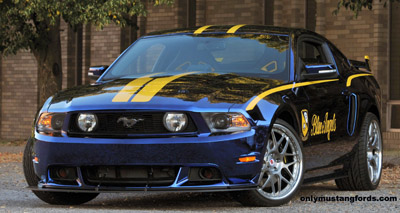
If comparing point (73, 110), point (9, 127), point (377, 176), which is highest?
point (73, 110)

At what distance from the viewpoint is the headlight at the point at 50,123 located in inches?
261

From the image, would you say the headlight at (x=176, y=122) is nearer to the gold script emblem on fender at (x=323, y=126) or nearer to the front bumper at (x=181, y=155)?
the front bumper at (x=181, y=155)

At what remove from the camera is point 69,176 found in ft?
21.8

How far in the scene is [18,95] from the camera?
23031mm

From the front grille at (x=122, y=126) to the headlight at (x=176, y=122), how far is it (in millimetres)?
29

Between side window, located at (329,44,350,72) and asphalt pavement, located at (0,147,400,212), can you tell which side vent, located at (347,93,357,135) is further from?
asphalt pavement, located at (0,147,400,212)

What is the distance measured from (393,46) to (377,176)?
8.70 metres

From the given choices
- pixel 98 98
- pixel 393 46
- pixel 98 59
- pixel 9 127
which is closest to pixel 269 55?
pixel 98 98

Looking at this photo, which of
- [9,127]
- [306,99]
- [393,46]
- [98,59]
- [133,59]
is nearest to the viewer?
[306,99]

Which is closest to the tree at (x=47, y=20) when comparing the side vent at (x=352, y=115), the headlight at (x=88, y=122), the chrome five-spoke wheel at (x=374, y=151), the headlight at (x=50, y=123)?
the chrome five-spoke wheel at (x=374, y=151)

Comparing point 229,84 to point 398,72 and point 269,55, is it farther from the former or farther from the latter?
point 398,72

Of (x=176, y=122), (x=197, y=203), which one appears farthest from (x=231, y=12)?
(x=176, y=122)

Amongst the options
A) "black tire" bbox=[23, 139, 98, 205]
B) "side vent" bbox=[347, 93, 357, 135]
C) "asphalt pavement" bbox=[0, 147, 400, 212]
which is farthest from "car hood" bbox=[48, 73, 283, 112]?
"side vent" bbox=[347, 93, 357, 135]

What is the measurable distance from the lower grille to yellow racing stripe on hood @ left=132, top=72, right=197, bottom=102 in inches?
19.9
